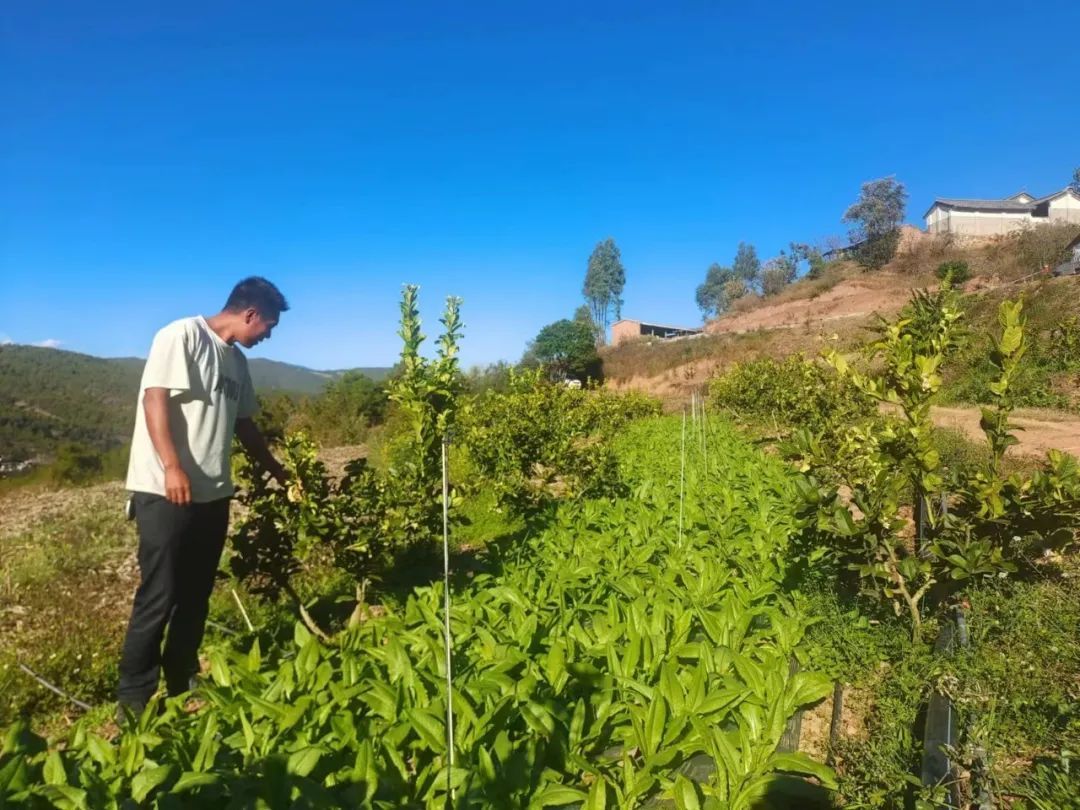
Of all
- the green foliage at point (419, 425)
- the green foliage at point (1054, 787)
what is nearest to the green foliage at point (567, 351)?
the green foliage at point (419, 425)

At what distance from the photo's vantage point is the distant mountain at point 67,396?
15414mm

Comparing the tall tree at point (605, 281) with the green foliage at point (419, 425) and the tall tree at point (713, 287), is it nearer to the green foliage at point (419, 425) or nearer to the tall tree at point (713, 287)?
the tall tree at point (713, 287)

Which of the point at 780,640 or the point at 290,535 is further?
the point at 290,535

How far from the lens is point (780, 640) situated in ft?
8.52

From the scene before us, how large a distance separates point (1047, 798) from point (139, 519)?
3.03 metres

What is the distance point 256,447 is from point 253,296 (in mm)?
709

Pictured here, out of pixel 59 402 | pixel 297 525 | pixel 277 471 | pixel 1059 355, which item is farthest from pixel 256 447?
pixel 59 402

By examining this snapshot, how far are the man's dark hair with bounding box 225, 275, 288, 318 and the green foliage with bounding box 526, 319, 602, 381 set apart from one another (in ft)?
111

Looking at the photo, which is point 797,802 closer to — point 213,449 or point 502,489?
point 213,449

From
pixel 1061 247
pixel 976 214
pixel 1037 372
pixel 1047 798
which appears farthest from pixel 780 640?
pixel 976 214

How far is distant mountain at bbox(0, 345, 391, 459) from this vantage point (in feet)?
50.6


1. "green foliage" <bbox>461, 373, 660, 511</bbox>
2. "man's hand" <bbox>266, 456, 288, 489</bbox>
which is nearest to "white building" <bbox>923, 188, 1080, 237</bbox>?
"green foliage" <bbox>461, 373, 660, 511</bbox>

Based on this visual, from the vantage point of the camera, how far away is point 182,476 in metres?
2.19

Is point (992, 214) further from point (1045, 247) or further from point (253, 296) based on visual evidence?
point (253, 296)
